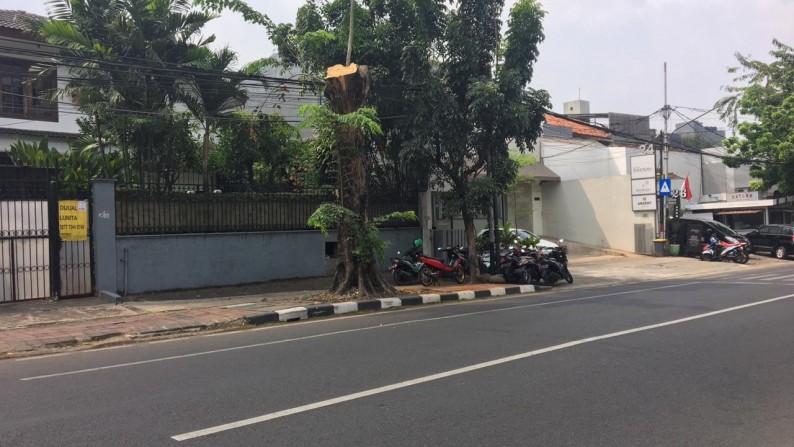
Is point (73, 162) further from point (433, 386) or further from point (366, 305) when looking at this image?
point (433, 386)

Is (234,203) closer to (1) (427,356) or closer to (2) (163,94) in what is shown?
(2) (163,94)

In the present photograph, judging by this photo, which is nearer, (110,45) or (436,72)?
(110,45)

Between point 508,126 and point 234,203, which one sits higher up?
point 508,126

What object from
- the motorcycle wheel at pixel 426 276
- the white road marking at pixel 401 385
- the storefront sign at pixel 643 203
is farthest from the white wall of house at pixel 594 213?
the white road marking at pixel 401 385

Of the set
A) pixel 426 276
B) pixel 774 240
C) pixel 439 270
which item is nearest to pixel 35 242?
pixel 426 276

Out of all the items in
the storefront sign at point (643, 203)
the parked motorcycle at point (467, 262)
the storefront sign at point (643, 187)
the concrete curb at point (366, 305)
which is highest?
the storefront sign at point (643, 187)

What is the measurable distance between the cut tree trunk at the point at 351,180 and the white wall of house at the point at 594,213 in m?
18.3

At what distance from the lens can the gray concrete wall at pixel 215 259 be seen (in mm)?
13289

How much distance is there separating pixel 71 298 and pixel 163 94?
5.79 m

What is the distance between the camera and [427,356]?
695 cm

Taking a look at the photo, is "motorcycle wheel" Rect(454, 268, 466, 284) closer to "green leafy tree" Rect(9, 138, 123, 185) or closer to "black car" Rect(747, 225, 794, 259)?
"green leafy tree" Rect(9, 138, 123, 185)

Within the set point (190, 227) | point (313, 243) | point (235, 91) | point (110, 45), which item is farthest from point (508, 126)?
point (110, 45)

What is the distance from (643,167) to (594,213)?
13.2ft

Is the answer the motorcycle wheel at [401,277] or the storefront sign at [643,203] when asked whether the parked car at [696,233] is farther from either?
the motorcycle wheel at [401,277]
